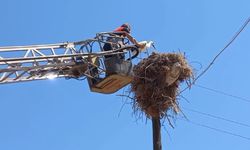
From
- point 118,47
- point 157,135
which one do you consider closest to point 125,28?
point 118,47

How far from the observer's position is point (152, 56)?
679 inches

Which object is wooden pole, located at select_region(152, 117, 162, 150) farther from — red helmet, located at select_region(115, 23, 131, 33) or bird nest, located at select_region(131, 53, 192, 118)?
red helmet, located at select_region(115, 23, 131, 33)

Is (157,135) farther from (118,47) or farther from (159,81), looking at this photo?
(118,47)

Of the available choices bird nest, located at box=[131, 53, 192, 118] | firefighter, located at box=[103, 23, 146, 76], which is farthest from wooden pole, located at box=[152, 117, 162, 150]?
firefighter, located at box=[103, 23, 146, 76]

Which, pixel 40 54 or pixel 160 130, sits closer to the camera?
pixel 160 130

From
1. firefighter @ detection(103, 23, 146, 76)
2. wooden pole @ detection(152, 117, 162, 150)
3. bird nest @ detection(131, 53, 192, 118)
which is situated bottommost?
wooden pole @ detection(152, 117, 162, 150)

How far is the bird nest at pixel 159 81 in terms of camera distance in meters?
16.7

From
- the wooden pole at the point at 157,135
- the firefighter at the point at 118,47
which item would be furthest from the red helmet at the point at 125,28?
the wooden pole at the point at 157,135

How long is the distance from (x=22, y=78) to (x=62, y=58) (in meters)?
1.08

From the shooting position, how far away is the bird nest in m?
16.7

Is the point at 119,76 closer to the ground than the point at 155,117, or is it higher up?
higher up

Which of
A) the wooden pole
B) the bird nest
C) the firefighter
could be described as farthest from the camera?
the firefighter

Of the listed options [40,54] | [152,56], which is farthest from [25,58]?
[152,56]

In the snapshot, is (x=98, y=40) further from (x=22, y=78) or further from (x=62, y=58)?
(x=22, y=78)
